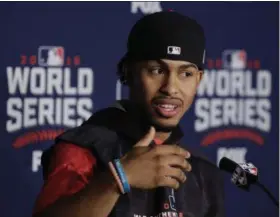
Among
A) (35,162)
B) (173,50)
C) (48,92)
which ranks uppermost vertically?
(173,50)

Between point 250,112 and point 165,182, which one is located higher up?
point 165,182

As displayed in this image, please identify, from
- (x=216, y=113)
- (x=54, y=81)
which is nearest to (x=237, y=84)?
(x=216, y=113)

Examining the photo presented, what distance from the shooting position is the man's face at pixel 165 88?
135cm

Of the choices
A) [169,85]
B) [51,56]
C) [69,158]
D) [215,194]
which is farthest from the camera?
[51,56]

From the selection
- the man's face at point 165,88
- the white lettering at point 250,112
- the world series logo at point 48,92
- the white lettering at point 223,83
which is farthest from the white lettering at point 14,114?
the man's face at point 165,88

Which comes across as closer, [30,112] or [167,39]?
[167,39]

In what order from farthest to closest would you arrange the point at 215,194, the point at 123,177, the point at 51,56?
the point at 51,56 < the point at 215,194 < the point at 123,177

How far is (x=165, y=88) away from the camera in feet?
4.42

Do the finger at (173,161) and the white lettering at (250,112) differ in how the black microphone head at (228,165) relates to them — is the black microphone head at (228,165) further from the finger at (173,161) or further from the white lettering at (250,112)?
the white lettering at (250,112)

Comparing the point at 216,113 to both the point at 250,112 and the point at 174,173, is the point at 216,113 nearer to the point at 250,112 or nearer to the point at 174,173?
the point at 250,112

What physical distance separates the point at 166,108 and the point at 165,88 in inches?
1.9

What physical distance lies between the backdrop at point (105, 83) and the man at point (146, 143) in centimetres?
162

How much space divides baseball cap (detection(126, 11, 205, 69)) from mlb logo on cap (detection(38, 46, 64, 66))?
172 centimetres

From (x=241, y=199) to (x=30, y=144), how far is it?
3.70 feet
